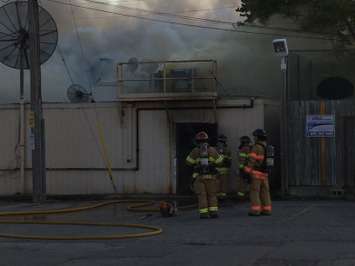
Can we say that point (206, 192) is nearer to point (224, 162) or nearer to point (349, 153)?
point (224, 162)

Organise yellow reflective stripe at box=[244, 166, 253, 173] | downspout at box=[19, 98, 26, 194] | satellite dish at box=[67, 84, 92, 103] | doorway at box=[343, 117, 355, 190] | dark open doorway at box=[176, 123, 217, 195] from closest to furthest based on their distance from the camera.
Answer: yellow reflective stripe at box=[244, 166, 253, 173] → doorway at box=[343, 117, 355, 190] → dark open doorway at box=[176, 123, 217, 195] → downspout at box=[19, 98, 26, 194] → satellite dish at box=[67, 84, 92, 103]

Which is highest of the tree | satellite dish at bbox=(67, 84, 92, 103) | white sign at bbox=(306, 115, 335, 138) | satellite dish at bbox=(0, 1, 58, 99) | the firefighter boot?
the tree

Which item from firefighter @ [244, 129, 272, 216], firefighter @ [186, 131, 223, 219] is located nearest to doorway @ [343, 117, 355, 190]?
firefighter @ [244, 129, 272, 216]

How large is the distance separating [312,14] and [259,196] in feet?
43.0

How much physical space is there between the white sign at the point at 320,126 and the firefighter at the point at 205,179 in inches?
186

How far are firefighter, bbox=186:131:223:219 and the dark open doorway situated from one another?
5.76 metres

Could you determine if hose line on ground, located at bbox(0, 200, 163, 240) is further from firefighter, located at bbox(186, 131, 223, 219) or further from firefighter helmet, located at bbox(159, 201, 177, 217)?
firefighter, located at bbox(186, 131, 223, 219)

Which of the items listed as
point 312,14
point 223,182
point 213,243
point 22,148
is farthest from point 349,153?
point 312,14

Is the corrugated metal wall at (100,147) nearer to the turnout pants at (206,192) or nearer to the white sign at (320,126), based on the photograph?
the white sign at (320,126)

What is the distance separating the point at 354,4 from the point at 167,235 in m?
15.2

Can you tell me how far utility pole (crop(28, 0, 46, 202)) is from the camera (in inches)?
679

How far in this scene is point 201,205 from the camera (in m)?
13.0

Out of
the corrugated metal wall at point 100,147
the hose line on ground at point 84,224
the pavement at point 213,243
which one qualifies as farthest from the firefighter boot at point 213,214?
the corrugated metal wall at point 100,147

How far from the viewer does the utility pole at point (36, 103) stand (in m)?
17.2
